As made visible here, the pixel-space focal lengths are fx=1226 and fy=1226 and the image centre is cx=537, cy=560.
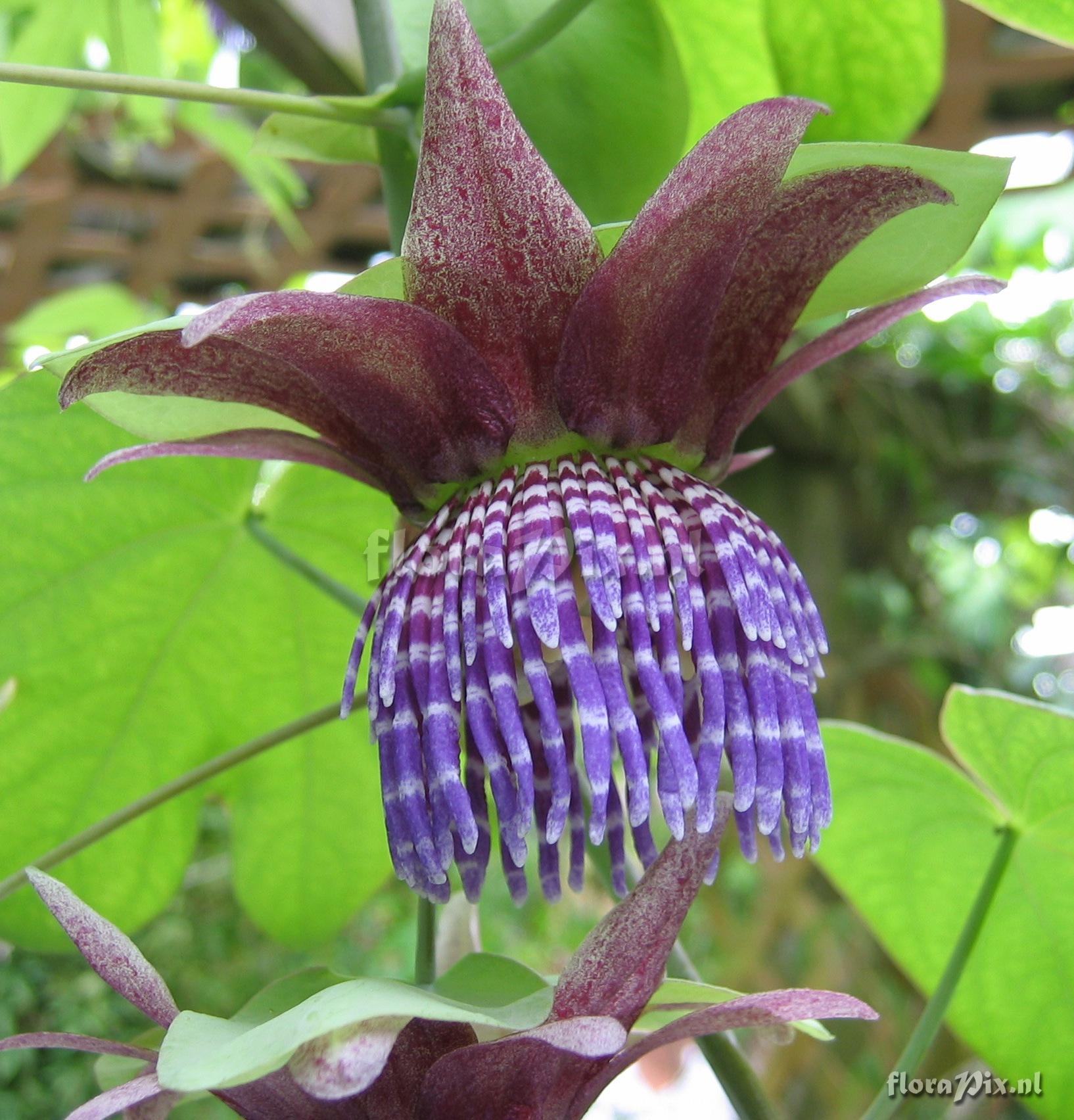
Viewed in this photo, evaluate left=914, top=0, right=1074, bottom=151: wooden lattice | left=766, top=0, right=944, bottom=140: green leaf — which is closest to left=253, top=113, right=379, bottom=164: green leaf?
left=766, top=0, right=944, bottom=140: green leaf

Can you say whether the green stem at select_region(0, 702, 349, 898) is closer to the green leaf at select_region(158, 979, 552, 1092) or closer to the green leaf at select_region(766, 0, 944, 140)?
the green leaf at select_region(158, 979, 552, 1092)

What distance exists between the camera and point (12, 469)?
2.48ft

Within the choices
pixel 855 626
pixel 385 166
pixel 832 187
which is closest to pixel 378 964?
pixel 855 626

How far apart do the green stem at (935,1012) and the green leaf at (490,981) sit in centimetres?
24

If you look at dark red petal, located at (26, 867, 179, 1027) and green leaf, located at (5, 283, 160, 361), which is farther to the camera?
green leaf, located at (5, 283, 160, 361)

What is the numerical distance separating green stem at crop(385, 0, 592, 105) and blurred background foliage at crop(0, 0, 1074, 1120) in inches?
29.5

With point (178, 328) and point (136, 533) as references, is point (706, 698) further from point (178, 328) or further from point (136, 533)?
point (136, 533)

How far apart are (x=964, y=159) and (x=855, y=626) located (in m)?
2.13

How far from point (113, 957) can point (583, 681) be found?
0.18 meters

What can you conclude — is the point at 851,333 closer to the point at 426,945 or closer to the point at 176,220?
the point at 426,945

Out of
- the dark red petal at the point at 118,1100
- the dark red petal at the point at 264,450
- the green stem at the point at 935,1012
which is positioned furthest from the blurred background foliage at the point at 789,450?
the dark red petal at the point at 118,1100

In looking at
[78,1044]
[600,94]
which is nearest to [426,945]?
[78,1044]

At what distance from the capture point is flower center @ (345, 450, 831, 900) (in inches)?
17.0

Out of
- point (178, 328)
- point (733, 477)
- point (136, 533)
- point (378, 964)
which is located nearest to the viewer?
point (178, 328)
